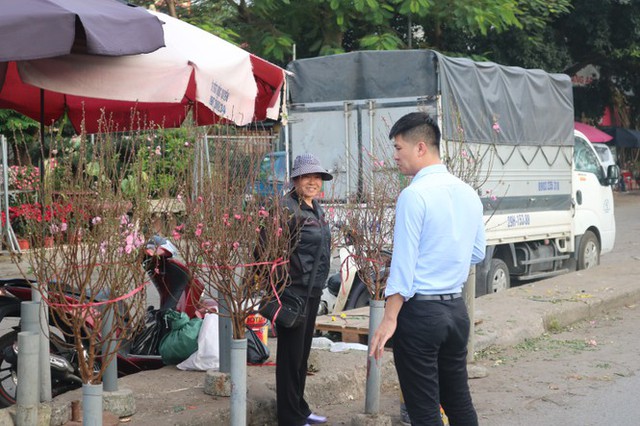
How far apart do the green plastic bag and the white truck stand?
3217mm

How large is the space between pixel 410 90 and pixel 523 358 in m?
3.73

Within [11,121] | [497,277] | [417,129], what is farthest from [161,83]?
[11,121]

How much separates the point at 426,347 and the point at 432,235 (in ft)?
1.67

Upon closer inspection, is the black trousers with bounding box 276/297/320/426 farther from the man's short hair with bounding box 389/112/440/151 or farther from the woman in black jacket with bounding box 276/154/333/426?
the man's short hair with bounding box 389/112/440/151

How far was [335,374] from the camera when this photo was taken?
619cm

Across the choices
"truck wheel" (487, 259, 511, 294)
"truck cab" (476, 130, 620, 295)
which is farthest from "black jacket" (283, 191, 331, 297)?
"truck wheel" (487, 259, 511, 294)

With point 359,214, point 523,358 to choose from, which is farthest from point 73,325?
point 523,358

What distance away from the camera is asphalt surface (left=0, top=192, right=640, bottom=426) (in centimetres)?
521

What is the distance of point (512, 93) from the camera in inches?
454

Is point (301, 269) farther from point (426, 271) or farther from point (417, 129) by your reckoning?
point (417, 129)

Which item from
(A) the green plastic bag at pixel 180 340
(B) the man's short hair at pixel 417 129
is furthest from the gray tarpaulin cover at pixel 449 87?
(B) the man's short hair at pixel 417 129

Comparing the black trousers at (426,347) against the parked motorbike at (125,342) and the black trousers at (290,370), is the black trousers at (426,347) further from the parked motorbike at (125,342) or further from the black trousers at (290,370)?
the parked motorbike at (125,342)

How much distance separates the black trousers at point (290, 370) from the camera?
518 cm

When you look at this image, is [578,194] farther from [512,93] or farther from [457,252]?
[457,252]
